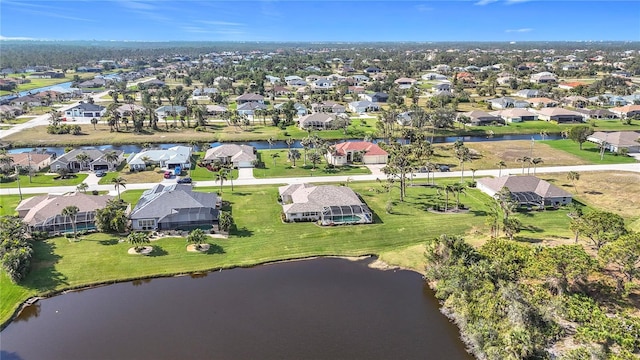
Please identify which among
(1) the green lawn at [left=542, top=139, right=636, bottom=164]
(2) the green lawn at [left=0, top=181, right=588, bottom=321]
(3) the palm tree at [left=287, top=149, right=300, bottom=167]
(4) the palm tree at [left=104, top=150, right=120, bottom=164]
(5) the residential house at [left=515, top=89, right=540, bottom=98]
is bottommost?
(2) the green lawn at [left=0, top=181, right=588, bottom=321]

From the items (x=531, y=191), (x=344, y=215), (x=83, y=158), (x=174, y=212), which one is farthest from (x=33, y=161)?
(x=531, y=191)

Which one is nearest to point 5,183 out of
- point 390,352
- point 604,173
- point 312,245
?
point 312,245

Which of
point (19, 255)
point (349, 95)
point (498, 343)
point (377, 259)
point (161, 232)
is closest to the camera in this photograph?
point (498, 343)

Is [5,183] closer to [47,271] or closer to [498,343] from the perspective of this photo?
[47,271]

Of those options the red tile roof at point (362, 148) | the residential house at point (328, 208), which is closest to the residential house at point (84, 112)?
the red tile roof at point (362, 148)

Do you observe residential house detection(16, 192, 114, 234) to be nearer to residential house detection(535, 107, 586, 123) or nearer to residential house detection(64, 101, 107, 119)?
residential house detection(64, 101, 107, 119)

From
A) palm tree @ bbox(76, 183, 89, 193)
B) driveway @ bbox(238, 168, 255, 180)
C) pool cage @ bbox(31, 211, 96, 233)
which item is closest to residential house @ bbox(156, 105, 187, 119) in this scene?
driveway @ bbox(238, 168, 255, 180)
